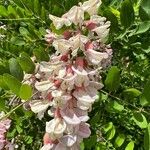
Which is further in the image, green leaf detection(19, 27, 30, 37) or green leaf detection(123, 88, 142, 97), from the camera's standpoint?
green leaf detection(19, 27, 30, 37)

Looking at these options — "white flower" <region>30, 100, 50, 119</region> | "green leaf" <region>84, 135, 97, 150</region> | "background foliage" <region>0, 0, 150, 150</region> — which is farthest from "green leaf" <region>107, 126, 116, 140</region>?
"white flower" <region>30, 100, 50, 119</region>

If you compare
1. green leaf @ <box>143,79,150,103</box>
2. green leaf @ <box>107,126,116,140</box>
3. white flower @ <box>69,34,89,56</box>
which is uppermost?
white flower @ <box>69,34,89,56</box>

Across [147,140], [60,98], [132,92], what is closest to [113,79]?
[132,92]

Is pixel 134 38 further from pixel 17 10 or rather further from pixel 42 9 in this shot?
pixel 17 10

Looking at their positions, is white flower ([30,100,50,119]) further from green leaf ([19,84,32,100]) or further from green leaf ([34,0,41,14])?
green leaf ([34,0,41,14])

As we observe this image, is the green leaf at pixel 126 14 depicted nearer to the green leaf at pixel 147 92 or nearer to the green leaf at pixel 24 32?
the green leaf at pixel 147 92

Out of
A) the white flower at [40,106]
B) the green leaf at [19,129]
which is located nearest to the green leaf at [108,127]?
the green leaf at [19,129]

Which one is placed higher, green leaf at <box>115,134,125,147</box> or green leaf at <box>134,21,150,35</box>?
green leaf at <box>134,21,150,35</box>

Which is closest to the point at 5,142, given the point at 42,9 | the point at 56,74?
the point at 42,9
